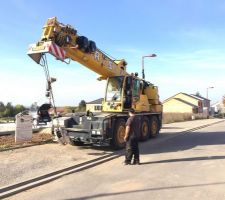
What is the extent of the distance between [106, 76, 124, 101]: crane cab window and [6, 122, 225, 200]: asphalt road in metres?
4.61

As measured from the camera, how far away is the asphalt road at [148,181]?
7965 millimetres

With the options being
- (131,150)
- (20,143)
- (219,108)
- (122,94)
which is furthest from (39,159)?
(219,108)

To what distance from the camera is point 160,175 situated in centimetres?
994

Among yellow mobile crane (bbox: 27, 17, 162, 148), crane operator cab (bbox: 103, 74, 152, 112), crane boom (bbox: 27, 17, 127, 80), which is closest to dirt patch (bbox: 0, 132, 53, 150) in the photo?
yellow mobile crane (bbox: 27, 17, 162, 148)

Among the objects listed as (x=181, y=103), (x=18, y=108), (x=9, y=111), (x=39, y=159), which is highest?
(x=181, y=103)

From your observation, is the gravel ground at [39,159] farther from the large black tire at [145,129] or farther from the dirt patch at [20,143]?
the large black tire at [145,129]

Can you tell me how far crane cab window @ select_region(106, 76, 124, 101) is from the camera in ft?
56.8

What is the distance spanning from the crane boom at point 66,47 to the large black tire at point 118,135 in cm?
268

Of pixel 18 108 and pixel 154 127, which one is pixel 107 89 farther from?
pixel 18 108

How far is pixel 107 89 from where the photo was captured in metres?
17.7

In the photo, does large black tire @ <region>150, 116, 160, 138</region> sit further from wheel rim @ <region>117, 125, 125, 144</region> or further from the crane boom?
the crane boom

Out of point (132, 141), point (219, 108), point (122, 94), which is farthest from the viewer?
point (219, 108)

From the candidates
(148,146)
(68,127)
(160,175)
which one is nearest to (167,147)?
(148,146)

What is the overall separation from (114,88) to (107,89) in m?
0.34
